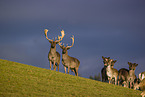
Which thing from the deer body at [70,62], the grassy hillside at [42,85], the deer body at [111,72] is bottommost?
the grassy hillside at [42,85]

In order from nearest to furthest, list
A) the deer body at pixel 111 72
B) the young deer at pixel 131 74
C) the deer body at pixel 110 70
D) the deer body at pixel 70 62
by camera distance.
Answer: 1. the deer body at pixel 110 70
2. the deer body at pixel 111 72
3. the deer body at pixel 70 62
4. the young deer at pixel 131 74

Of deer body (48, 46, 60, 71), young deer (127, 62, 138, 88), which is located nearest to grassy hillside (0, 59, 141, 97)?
deer body (48, 46, 60, 71)

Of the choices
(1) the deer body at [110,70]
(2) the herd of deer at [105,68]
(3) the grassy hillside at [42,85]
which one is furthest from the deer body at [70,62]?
(1) the deer body at [110,70]

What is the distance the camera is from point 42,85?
18719mm

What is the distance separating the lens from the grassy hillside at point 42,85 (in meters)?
16.8

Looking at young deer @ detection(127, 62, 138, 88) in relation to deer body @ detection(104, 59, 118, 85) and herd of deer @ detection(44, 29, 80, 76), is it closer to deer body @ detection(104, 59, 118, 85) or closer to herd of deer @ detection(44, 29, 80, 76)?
deer body @ detection(104, 59, 118, 85)

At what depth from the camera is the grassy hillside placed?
55.2 ft

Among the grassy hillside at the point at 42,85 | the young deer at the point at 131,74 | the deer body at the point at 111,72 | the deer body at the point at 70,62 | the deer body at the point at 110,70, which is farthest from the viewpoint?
the young deer at the point at 131,74

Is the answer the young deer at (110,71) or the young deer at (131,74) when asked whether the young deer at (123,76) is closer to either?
the young deer at (131,74)

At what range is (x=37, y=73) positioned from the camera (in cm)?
2269

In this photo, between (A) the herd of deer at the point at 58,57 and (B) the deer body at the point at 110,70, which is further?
(A) the herd of deer at the point at 58,57

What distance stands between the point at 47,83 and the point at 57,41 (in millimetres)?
8127

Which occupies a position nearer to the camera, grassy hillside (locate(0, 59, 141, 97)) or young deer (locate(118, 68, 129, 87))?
grassy hillside (locate(0, 59, 141, 97))

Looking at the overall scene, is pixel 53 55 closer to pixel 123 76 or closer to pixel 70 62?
pixel 70 62
